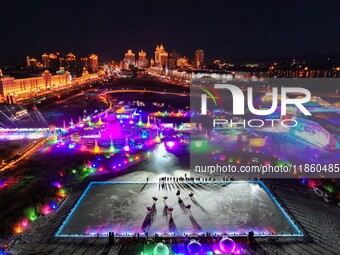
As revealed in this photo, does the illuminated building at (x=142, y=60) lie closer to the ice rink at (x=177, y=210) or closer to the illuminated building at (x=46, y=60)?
the illuminated building at (x=46, y=60)

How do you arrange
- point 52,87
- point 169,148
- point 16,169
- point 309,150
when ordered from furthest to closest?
point 52,87 < point 169,148 < point 309,150 < point 16,169

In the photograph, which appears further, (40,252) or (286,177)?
(286,177)

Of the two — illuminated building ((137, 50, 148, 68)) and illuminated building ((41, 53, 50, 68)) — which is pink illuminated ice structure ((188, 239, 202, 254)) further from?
illuminated building ((137, 50, 148, 68))

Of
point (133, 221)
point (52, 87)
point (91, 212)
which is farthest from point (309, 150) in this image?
point (52, 87)

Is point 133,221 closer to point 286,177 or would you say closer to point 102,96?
point 286,177


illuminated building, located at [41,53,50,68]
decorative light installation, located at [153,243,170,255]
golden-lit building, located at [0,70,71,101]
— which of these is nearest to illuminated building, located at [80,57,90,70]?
illuminated building, located at [41,53,50,68]

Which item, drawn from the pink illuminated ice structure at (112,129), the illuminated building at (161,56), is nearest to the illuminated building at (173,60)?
the illuminated building at (161,56)
